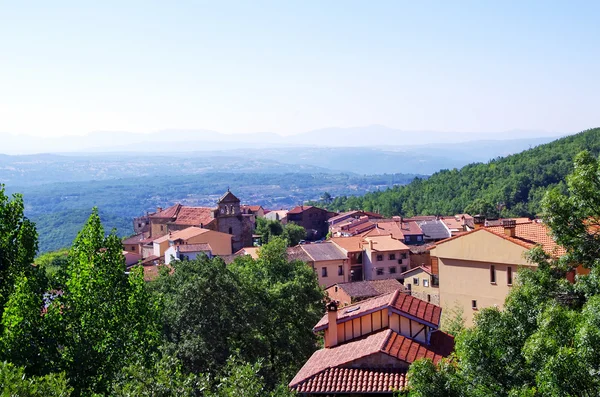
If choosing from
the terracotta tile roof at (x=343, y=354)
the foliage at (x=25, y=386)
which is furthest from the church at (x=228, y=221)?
the foliage at (x=25, y=386)

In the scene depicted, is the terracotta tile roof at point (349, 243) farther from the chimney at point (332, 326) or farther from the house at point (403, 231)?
the chimney at point (332, 326)

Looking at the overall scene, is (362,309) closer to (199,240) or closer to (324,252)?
(324,252)

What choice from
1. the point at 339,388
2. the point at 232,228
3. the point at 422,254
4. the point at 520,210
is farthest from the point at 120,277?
the point at 520,210

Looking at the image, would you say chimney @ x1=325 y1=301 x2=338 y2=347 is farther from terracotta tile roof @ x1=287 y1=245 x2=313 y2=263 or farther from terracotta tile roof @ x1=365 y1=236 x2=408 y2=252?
terracotta tile roof @ x1=365 y1=236 x2=408 y2=252

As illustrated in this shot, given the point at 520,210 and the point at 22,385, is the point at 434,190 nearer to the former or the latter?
the point at 520,210

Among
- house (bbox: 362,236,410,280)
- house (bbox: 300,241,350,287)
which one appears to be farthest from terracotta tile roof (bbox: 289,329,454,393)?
house (bbox: 362,236,410,280)

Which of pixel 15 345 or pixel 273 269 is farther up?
pixel 15 345

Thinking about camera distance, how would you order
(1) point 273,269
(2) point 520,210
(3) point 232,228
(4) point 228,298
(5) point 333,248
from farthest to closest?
(2) point 520,210
(3) point 232,228
(5) point 333,248
(1) point 273,269
(4) point 228,298
